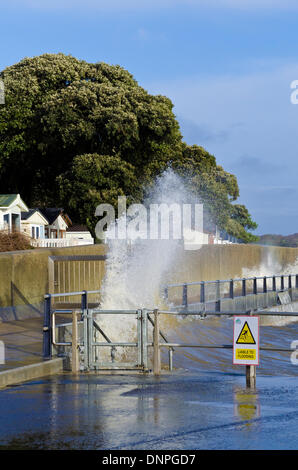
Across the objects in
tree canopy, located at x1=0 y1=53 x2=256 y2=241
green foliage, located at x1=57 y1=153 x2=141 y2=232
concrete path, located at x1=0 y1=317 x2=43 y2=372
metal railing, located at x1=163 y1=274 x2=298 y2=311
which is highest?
tree canopy, located at x1=0 y1=53 x2=256 y2=241

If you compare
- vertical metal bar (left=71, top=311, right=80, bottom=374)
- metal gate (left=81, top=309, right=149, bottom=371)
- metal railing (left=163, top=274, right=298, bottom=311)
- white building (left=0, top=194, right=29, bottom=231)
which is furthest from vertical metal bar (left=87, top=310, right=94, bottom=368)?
white building (left=0, top=194, right=29, bottom=231)

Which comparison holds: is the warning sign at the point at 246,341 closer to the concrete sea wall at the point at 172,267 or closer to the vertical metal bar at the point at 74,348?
the vertical metal bar at the point at 74,348

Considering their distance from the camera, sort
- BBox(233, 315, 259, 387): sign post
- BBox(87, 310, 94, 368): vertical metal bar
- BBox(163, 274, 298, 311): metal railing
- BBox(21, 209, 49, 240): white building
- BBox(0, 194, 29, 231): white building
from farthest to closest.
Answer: BBox(21, 209, 49, 240): white building
BBox(0, 194, 29, 231): white building
BBox(163, 274, 298, 311): metal railing
BBox(87, 310, 94, 368): vertical metal bar
BBox(233, 315, 259, 387): sign post

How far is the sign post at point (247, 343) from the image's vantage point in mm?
12836

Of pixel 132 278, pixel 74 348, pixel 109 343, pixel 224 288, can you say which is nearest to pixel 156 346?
pixel 109 343

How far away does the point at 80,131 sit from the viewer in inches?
2066

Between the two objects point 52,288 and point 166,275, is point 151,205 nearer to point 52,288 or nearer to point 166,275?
point 166,275

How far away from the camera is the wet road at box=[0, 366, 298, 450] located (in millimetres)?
8512

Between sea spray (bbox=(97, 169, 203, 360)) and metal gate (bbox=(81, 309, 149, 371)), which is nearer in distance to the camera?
metal gate (bbox=(81, 309, 149, 371))

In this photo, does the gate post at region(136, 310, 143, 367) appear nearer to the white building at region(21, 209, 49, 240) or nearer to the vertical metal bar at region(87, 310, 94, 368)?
the vertical metal bar at region(87, 310, 94, 368)

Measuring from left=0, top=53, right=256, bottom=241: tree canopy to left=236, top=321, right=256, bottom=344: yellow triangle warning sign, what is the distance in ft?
126

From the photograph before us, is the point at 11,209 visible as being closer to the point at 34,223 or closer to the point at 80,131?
the point at 80,131

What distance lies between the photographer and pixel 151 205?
55.0 meters

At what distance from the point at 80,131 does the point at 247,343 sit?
4085 centimetres
